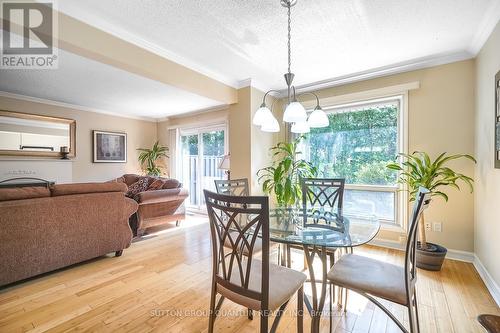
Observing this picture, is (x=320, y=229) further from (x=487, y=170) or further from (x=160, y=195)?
(x=160, y=195)

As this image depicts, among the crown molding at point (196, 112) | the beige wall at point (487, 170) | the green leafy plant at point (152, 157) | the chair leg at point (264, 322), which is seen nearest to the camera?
the chair leg at point (264, 322)

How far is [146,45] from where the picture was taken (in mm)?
2449

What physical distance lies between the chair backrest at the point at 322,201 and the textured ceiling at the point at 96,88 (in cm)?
234

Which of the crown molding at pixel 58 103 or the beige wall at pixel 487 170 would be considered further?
the crown molding at pixel 58 103

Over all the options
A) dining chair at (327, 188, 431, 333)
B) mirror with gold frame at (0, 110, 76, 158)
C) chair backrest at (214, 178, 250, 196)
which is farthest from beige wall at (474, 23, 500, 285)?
mirror with gold frame at (0, 110, 76, 158)

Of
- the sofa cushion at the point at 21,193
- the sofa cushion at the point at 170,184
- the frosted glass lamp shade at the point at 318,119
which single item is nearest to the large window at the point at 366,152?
the frosted glass lamp shade at the point at 318,119

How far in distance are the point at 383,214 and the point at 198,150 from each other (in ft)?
13.1

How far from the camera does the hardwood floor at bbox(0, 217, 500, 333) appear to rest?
1.64 meters

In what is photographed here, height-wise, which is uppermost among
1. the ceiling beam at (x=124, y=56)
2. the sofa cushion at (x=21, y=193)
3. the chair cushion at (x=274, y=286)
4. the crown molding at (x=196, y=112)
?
the crown molding at (x=196, y=112)

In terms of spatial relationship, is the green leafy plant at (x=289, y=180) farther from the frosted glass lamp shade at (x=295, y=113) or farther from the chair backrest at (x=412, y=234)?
the chair backrest at (x=412, y=234)

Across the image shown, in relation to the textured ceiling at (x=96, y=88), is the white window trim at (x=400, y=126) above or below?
below

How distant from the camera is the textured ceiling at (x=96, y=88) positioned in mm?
2939

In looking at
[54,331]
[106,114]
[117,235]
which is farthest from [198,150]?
[54,331]

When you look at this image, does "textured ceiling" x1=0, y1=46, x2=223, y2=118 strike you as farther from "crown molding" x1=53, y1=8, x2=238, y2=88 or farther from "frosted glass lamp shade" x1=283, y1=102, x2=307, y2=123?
"frosted glass lamp shade" x1=283, y1=102, x2=307, y2=123
